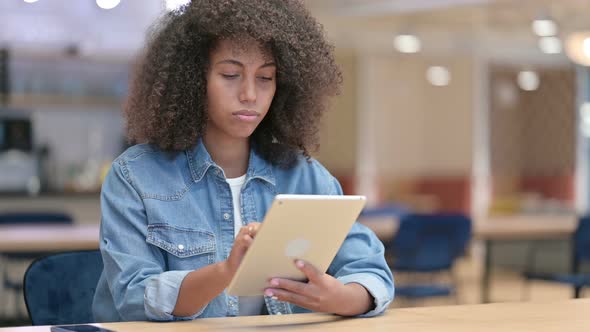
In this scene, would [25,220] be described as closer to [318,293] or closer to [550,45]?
[318,293]

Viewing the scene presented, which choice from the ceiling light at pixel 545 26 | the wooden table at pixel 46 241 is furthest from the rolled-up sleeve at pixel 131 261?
the ceiling light at pixel 545 26

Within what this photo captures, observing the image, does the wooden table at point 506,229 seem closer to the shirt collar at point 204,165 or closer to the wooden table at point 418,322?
the shirt collar at point 204,165

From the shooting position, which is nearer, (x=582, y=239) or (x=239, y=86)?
(x=239, y=86)

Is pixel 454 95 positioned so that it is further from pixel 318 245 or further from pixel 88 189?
pixel 318 245

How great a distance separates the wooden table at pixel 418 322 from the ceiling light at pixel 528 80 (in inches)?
405

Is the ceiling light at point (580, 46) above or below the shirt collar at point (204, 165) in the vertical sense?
above

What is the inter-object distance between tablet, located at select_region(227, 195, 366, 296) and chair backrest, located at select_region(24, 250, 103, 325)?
65 cm

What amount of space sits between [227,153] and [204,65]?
209mm

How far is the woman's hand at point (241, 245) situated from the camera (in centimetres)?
172

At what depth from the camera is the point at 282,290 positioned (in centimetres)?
181

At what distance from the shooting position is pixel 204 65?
2.15 meters

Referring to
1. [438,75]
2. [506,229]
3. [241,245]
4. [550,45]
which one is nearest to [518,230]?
[506,229]

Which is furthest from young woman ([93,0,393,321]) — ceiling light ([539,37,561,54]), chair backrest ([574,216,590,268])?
ceiling light ([539,37,561,54])

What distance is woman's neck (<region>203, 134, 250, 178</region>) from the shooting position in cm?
221
